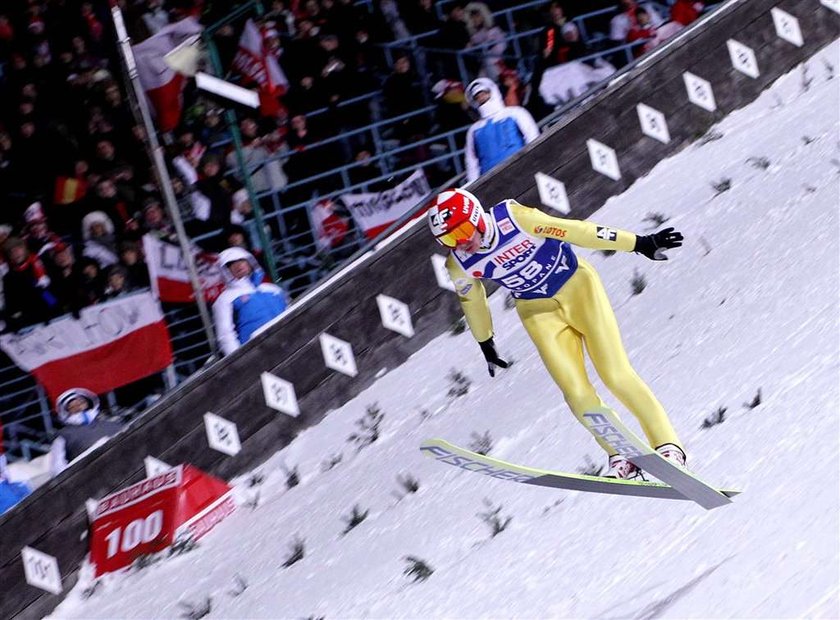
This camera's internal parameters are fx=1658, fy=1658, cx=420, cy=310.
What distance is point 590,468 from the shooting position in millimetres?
9266

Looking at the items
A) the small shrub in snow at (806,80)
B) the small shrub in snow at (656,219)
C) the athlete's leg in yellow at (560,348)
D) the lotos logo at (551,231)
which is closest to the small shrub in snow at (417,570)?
the athlete's leg in yellow at (560,348)

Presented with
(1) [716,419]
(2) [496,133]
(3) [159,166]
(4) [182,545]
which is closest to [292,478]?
(4) [182,545]

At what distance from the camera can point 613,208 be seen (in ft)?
40.8

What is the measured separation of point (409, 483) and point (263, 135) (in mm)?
4554

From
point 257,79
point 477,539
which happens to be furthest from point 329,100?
point 477,539

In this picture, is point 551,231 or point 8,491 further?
point 8,491

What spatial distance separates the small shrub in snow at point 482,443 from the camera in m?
10.1

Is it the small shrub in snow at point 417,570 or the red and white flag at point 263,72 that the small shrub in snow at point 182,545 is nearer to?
the small shrub in snow at point 417,570

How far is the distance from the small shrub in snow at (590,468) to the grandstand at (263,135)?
14.3 feet

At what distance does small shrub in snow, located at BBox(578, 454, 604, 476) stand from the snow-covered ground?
6cm

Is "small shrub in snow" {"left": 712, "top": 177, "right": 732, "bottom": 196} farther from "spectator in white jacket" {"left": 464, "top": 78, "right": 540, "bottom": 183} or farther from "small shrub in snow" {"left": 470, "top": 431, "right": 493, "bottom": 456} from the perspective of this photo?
"small shrub in snow" {"left": 470, "top": 431, "right": 493, "bottom": 456}

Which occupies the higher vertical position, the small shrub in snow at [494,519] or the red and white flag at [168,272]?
the red and white flag at [168,272]

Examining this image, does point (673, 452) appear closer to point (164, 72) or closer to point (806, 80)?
point (806, 80)

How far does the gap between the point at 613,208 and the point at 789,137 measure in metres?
1.44
